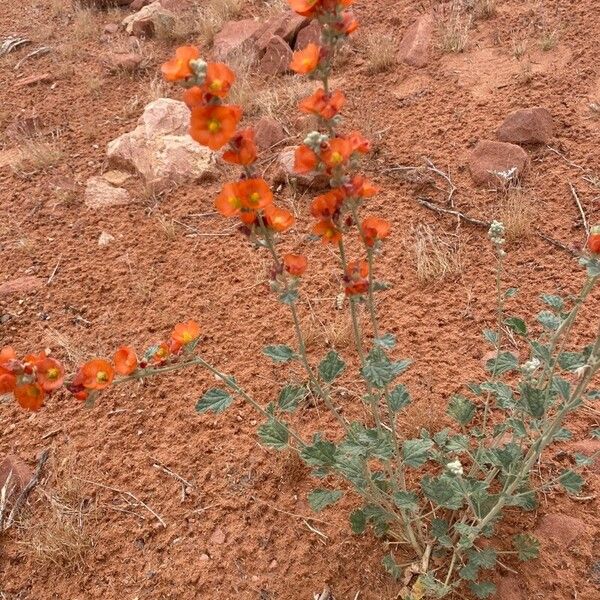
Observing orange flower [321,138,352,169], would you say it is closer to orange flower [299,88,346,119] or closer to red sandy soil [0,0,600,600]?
orange flower [299,88,346,119]

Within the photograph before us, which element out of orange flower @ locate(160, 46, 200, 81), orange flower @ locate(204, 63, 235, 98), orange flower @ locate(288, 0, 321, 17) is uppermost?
orange flower @ locate(288, 0, 321, 17)

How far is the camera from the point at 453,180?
10.8 feet

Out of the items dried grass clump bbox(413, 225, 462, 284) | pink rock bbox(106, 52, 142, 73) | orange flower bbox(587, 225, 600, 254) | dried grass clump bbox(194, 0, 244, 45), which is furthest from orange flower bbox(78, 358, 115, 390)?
dried grass clump bbox(194, 0, 244, 45)

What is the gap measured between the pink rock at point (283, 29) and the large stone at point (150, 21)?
1074 mm

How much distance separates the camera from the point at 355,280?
4.77 feet

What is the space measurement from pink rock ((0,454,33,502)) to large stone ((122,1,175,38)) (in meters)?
4.27

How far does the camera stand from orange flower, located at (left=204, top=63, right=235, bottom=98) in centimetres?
127

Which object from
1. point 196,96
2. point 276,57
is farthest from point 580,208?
point 276,57

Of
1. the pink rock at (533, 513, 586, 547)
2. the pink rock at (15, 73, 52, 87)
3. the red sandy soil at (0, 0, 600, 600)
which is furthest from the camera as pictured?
the pink rock at (15, 73, 52, 87)

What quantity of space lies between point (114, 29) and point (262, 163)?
3.20 metres

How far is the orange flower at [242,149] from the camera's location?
133cm

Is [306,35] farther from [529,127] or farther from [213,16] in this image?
[529,127]

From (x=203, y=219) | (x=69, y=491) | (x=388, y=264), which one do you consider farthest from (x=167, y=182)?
(x=69, y=491)

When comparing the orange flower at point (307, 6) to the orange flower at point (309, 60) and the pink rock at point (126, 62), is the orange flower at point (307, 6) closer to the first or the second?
the orange flower at point (309, 60)
